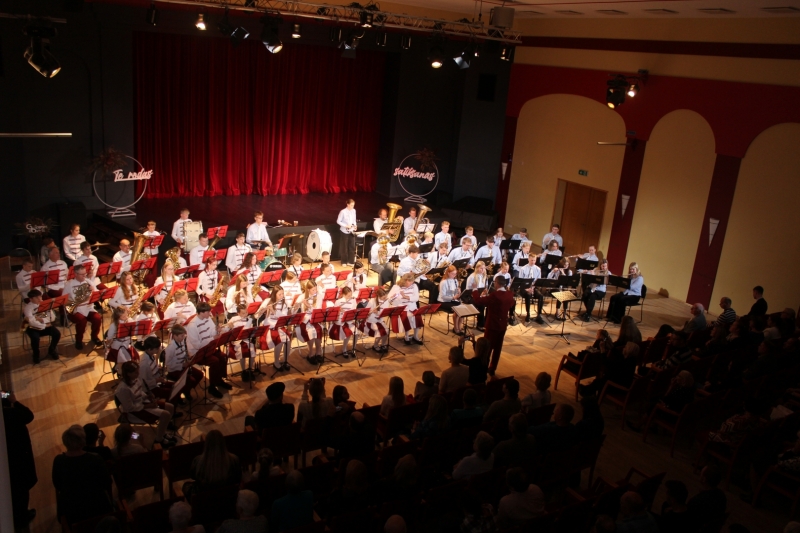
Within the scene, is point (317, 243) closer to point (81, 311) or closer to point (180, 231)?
point (180, 231)

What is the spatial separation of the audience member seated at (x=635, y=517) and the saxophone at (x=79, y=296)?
7.77 meters

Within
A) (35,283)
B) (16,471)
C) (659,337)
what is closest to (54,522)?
(16,471)

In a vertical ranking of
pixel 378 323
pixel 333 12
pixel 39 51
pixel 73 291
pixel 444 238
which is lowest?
pixel 378 323

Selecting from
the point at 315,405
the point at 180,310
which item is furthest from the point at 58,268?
the point at 315,405

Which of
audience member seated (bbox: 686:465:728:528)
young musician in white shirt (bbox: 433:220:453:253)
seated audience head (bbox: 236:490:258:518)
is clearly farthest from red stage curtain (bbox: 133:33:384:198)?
audience member seated (bbox: 686:465:728:528)

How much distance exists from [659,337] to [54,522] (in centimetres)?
811

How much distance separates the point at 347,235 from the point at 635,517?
1025 cm

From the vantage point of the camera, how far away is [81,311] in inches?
381

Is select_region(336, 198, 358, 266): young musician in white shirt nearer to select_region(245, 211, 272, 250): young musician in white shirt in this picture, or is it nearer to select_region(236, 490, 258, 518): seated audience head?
select_region(245, 211, 272, 250): young musician in white shirt

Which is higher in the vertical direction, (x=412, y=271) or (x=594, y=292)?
(x=412, y=271)

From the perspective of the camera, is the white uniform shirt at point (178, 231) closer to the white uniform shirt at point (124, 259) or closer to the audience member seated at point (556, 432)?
the white uniform shirt at point (124, 259)

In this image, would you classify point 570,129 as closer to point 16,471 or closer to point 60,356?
point 60,356

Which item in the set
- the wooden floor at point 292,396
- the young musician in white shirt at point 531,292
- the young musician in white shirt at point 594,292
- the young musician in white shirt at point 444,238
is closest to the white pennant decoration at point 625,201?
the young musician in white shirt at point 594,292

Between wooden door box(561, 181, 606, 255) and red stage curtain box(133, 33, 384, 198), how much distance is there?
555 cm
